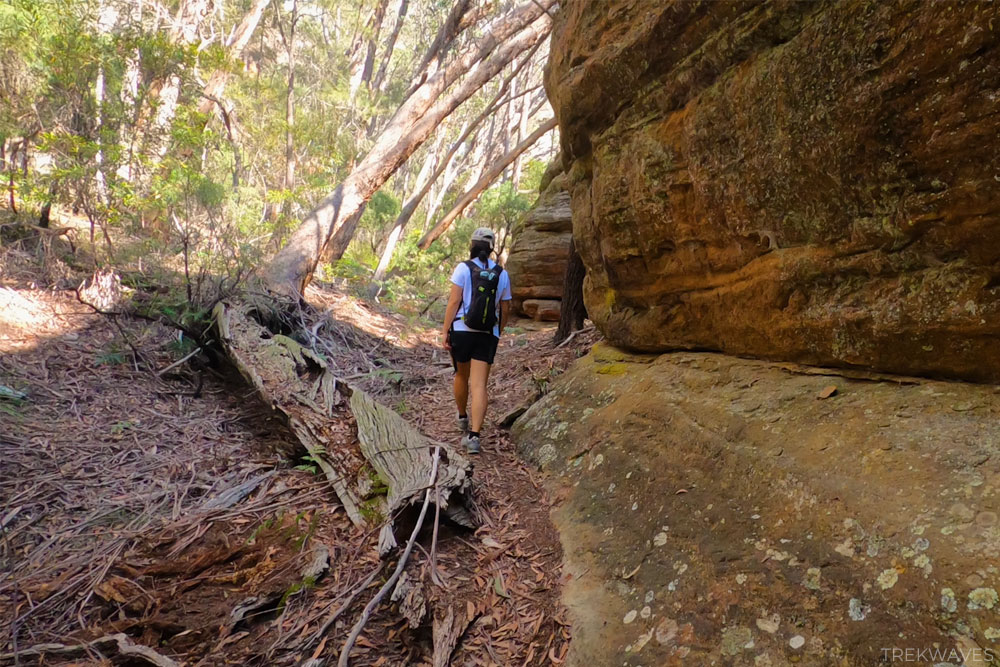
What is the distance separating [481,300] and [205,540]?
2574mm

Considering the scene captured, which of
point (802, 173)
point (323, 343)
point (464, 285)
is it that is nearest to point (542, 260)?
point (323, 343)

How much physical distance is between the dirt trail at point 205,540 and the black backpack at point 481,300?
1075mm

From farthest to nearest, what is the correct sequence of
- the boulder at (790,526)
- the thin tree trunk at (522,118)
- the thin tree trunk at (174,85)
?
the thin tree trunk at (522,118), the thin tree trunk at (174,85), the boulder at (790,526)

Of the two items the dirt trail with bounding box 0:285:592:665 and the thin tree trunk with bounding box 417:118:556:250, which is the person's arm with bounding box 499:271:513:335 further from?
the thin tree trunk with bounding box 417:118:556:250

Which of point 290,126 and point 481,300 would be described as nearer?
point 481,300

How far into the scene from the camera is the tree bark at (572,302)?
22.0 ft

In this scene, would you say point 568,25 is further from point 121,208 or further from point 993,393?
point 121,208

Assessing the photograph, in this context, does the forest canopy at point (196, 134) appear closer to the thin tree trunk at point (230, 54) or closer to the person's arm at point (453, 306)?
the thin tree trunk at point (230, 54)

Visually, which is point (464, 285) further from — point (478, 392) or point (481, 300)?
point (478, 392)

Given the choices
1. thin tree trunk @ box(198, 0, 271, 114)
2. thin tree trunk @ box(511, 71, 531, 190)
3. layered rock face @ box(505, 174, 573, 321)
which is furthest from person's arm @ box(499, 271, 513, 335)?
thin tree trunk @ box(511, 71, 531, 190)

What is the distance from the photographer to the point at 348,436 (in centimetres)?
394

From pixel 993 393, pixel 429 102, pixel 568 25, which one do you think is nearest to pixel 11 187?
pixel 429 102

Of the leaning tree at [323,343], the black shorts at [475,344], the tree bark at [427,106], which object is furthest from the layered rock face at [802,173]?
the tree bark at [427,106]

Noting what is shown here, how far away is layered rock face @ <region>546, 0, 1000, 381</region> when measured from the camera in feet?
7.14
